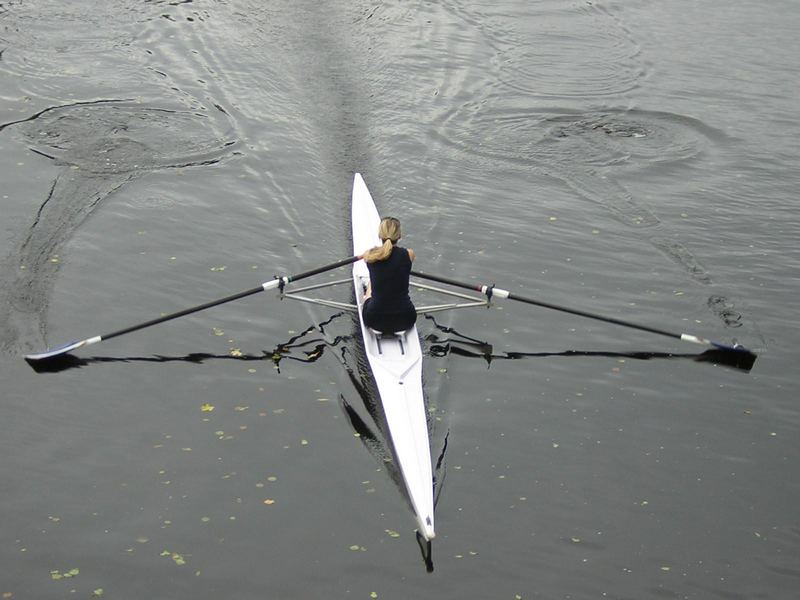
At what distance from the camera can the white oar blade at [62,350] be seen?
47.2ft

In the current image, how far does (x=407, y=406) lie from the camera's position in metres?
13.3

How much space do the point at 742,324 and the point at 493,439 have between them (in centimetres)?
563

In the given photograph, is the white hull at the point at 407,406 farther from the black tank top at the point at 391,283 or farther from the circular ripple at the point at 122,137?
the circular ripple at the point at 122,137

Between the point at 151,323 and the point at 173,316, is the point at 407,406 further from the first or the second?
the point at 151,323

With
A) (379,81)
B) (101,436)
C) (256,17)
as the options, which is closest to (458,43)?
(379,81)

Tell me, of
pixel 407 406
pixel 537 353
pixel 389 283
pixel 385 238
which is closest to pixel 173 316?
pixel 389 283

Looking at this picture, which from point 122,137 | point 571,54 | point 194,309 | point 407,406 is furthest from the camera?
point 571,54

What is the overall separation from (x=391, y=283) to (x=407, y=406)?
2007mm

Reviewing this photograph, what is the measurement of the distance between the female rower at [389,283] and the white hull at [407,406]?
274 mm

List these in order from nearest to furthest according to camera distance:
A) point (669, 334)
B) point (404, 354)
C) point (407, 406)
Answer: point (407, 406)
point (404, 354)
point (669, 334)

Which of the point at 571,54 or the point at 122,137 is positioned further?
the point at 571,54

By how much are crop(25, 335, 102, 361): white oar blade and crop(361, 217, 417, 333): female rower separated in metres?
4.01

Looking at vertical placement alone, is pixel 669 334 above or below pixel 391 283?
below

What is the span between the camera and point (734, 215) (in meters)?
20.5
